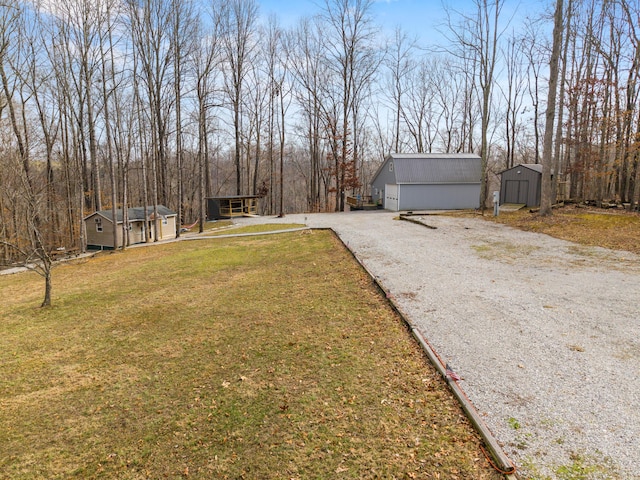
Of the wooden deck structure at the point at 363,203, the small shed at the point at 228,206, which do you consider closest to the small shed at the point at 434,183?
the wooden deck structure at the point at 363,203

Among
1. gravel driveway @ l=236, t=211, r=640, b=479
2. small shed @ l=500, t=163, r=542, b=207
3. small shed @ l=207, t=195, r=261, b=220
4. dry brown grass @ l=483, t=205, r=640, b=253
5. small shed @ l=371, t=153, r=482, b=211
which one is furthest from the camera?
small shed @ l=207, t=195, r=261, b=220

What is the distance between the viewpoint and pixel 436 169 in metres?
25.0

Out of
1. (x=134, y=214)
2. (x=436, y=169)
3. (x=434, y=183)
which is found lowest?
(x=134, y=214)

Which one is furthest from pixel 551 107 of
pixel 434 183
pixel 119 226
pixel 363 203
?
pixel 119 226

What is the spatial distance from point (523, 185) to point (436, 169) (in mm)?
5511

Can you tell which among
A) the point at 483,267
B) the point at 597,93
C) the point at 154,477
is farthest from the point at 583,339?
the point at 597,93

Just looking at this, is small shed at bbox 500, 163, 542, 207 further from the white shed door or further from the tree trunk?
the white shed door

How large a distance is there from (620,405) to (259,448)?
339 centimetres

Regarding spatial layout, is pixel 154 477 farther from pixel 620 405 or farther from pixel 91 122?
pixel 91 122

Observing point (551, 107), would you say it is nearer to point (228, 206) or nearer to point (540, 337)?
point (540, 337)

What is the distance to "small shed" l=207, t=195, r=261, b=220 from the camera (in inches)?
1188

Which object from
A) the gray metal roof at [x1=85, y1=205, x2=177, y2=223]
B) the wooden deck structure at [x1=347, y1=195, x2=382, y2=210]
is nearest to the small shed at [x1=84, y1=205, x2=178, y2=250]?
the gray metal roof at [x1=85, y1=205, x2=177, y2=223]

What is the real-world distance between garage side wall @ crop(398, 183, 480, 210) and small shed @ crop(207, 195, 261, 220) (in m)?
13.0

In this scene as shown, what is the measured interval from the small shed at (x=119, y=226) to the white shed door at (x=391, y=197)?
15.5 m
